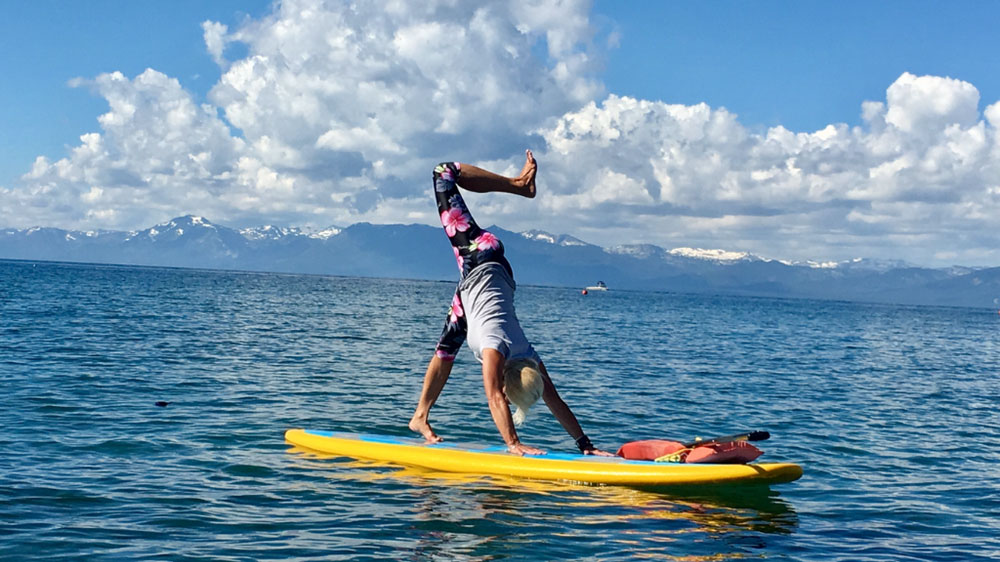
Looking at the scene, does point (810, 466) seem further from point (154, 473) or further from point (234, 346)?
point (234, 346)

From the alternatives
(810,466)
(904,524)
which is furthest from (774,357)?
(904,524)

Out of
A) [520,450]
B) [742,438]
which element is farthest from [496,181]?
[742,438]

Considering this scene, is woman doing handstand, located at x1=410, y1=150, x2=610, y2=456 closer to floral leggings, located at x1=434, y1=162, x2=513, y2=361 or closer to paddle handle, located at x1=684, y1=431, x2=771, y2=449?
floral leggings, located at x1=434, y1=162, x2=513, y2=361

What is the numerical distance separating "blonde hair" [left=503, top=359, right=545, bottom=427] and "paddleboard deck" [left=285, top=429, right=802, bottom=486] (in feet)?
1.86

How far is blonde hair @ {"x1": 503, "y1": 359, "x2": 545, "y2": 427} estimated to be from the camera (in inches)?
381

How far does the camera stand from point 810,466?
38.3 ft

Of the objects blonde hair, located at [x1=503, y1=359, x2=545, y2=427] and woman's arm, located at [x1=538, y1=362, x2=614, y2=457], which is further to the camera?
woman's arm, located at [x1=538, y1=362, x2=614, y2=457]

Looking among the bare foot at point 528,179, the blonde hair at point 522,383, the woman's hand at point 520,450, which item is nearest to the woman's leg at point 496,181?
the bare foot at point 528,179

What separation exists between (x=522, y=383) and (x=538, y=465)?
3.02ft

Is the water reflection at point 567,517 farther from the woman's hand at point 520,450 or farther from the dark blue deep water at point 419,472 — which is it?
the woman's hand at point 520,450

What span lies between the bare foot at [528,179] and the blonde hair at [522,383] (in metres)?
1.93

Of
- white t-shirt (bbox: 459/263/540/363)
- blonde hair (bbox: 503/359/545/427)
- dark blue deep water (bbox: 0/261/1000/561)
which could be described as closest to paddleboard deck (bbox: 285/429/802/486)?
dark blue deep water (bbox: 0/261/1000/561)

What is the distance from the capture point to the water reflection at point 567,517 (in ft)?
Result: 23.6

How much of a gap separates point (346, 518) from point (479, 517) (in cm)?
122
